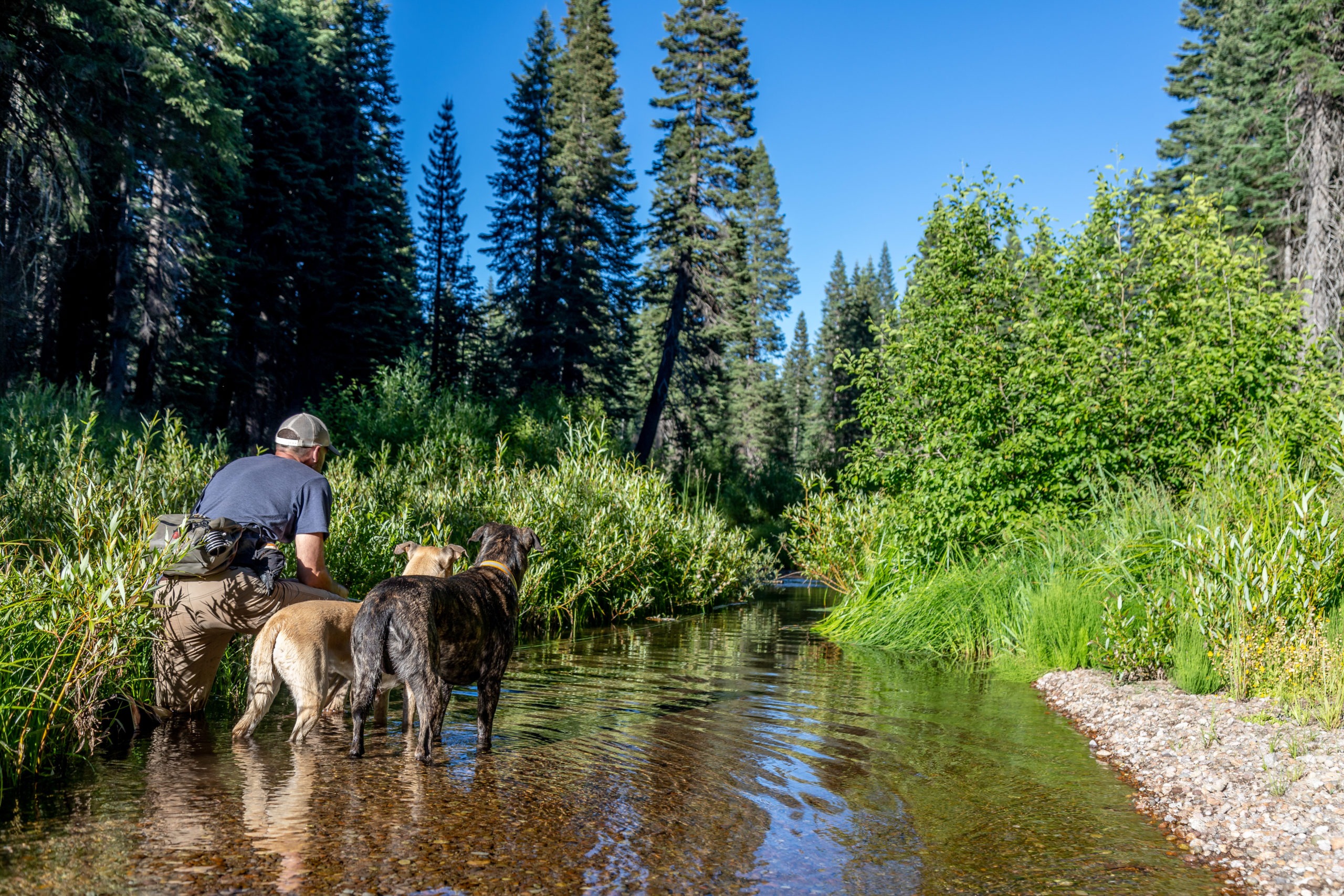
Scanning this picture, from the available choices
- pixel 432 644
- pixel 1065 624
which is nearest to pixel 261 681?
pixel 432 644

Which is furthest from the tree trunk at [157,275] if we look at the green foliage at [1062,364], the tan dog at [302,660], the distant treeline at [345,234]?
the tan dog at [302,660]

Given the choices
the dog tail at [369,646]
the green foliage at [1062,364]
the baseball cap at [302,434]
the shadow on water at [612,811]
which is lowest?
the shadow on water at [612,811]

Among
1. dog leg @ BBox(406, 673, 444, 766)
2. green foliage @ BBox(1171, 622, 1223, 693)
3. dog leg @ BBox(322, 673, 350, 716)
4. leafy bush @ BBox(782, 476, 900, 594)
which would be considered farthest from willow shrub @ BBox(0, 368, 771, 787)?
green foliage @ BBox(1171, 622, 1223, 693)

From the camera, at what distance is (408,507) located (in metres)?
10.4

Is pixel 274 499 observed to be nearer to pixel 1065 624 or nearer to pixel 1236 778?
pixel 1236 778

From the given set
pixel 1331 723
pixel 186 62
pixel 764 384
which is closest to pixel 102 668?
pixel 1331 723

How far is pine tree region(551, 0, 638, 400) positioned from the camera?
34594mm

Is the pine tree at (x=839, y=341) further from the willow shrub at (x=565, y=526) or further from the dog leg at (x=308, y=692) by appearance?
the dog leg at (x=308, y=692)

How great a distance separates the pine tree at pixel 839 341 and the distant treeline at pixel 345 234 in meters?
10.4

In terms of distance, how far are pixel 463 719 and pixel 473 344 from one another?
4195cm

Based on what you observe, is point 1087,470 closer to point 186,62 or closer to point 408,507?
point 408,507

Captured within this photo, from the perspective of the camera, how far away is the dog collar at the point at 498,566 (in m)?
5.71

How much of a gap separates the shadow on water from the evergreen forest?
100 centimetres

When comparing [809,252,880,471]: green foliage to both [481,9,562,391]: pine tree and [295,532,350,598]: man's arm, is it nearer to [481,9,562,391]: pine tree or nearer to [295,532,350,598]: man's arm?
[481,9,562,391]: pine tree
